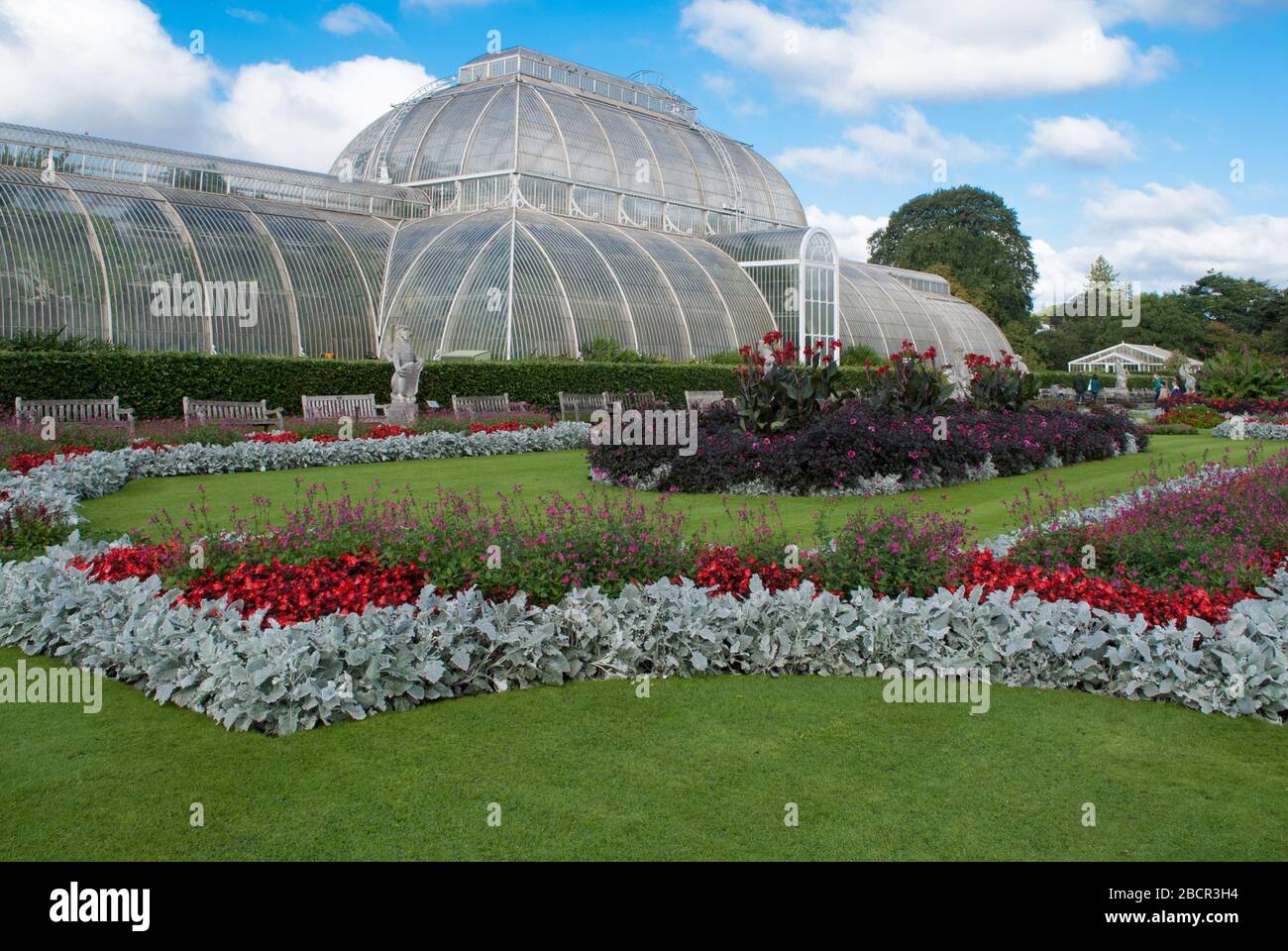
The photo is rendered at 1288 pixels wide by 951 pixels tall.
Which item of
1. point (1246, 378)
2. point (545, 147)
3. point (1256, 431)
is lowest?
point (1256, 431)

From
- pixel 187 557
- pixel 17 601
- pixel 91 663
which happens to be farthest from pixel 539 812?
pixel 17 601

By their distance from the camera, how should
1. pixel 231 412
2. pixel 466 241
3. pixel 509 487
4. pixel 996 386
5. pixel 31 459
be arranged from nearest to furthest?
pixel 31 459
pixel 509 487
pixel 996 386
pixel 231 412
pixel 466 241

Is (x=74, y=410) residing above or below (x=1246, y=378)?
below

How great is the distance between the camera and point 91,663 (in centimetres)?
607

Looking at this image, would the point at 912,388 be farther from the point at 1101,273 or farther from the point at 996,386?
the point at 1101,273

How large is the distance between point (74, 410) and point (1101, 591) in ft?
58.9

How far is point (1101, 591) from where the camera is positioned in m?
6.38

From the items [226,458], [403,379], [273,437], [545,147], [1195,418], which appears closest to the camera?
[226,458]

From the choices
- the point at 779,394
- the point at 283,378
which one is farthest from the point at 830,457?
A: the point at 283,378

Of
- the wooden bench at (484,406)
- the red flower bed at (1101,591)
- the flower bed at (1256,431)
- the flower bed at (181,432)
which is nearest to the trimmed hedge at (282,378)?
the wooden bench at (484,406)

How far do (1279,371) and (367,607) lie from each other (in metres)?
31.3

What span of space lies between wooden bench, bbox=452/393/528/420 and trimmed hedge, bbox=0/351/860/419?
0.81m

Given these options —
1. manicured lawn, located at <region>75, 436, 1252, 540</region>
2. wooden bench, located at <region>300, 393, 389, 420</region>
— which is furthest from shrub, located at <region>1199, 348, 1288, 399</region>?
wooden bench, located at <region>300, 393, 389, 420</region>

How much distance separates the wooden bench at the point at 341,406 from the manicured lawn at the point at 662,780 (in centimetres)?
1595
